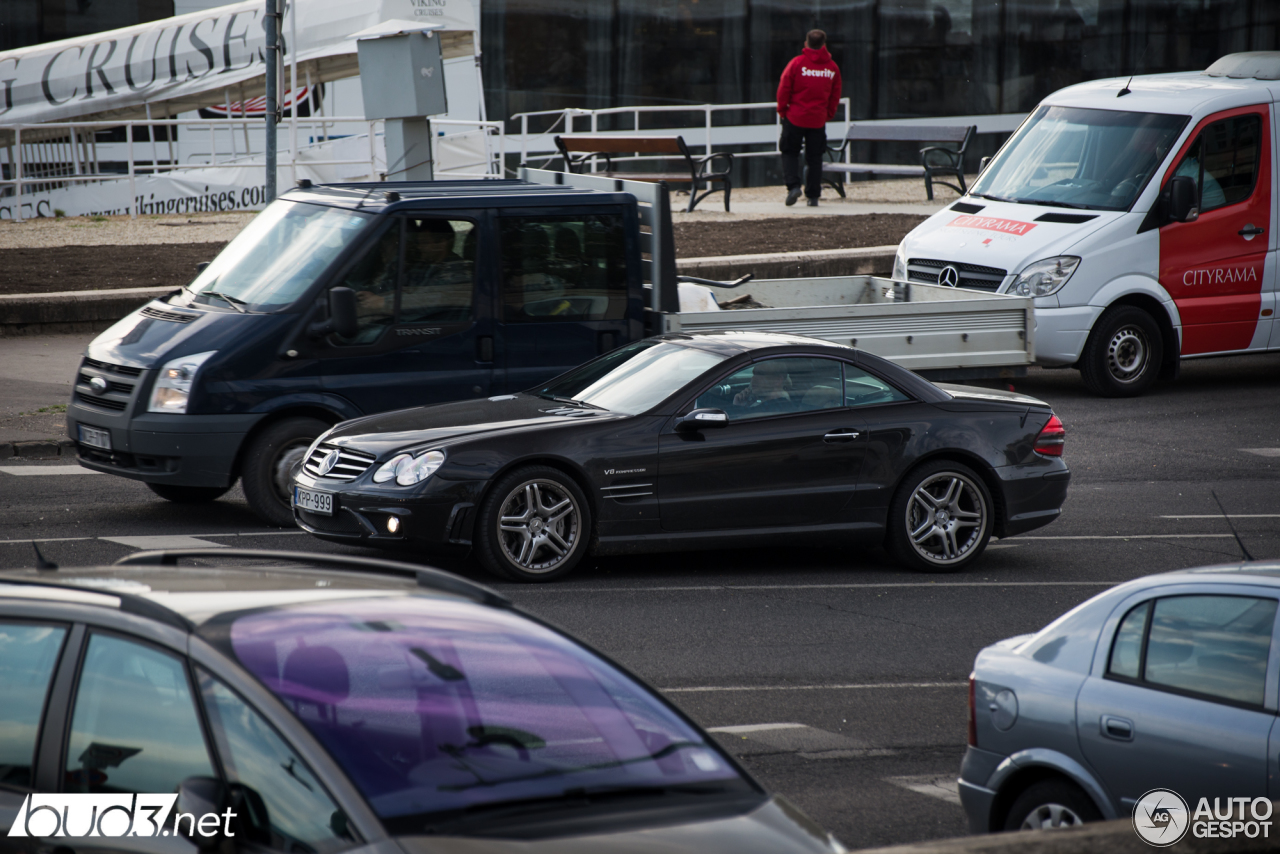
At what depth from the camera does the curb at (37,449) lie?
40.6ft

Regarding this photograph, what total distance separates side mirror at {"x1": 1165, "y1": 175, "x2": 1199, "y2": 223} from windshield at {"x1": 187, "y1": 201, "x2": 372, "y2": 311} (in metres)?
8.44

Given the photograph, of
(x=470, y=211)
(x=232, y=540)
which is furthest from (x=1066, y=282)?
(x=232, y=540)

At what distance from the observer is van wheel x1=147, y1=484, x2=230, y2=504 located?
35.6 feet

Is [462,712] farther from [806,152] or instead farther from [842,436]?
[806,152]

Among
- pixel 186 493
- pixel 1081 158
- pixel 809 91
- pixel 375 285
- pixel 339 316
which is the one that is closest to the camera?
pixel 339 316

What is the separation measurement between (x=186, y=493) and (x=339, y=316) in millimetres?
1871

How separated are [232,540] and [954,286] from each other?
8343 mm

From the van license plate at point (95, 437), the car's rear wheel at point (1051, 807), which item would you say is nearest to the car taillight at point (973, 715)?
the car's rear wheel at point (1051, 807)

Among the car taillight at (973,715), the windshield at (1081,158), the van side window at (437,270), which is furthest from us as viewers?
the windshield at (1081,158)

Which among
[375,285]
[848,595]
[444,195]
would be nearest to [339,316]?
[375,285]

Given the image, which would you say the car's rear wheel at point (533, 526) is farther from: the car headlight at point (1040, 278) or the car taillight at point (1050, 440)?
the car headlight at point (1040, 278)

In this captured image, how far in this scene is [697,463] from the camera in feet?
30.2

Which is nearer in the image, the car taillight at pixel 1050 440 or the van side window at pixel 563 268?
the car taillight at pixel 1050 440

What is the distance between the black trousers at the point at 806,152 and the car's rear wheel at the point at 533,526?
16.5 meters
